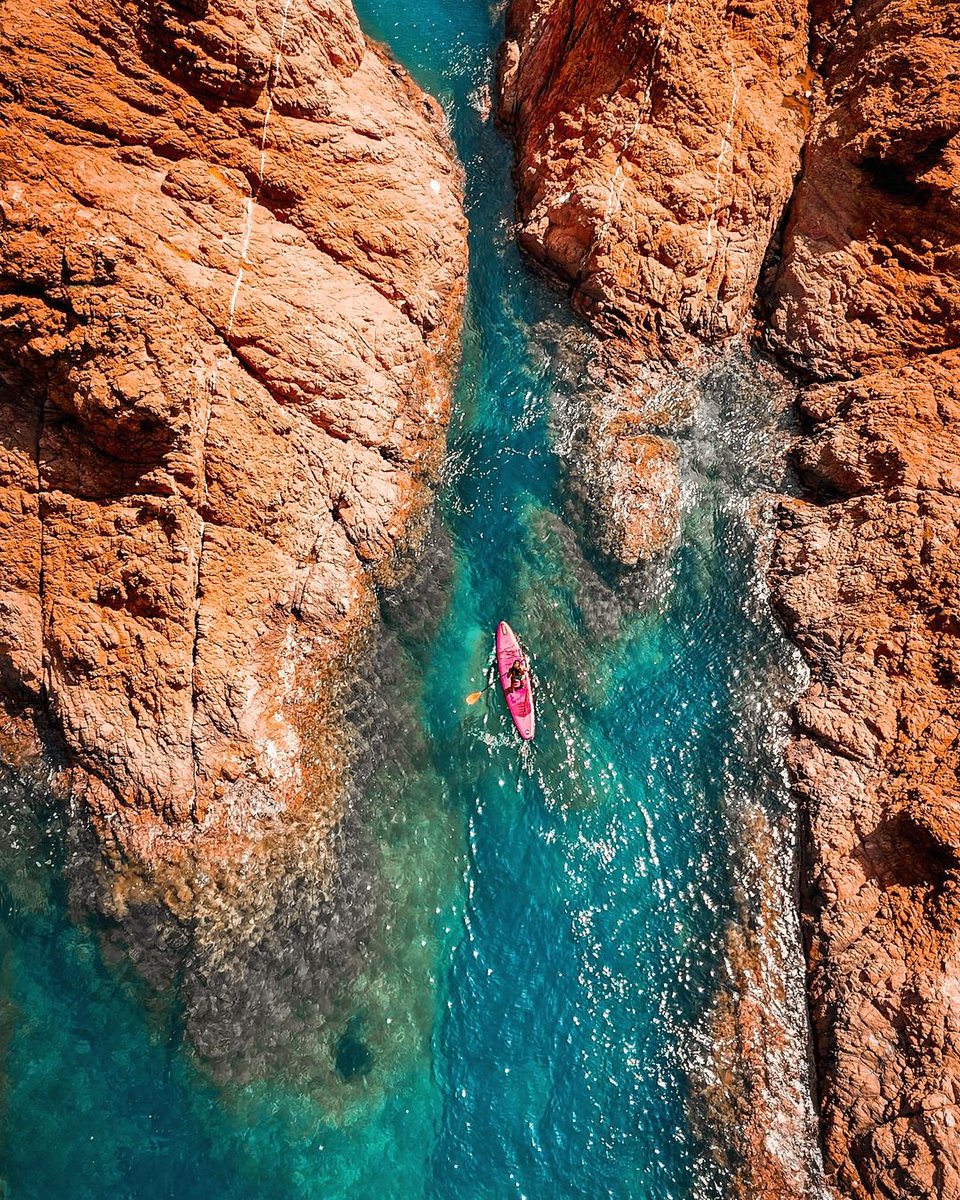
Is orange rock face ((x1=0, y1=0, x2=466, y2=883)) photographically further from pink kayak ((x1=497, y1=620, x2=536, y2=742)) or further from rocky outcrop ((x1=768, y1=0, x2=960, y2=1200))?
rocky outcrop ((x1=768, y1=0, x2=960, y2=1200))

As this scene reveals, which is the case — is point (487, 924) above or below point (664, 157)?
below

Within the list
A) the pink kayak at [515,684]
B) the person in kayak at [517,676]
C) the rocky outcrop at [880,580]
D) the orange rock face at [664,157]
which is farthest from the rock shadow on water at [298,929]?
the orange rock face at [664,157]

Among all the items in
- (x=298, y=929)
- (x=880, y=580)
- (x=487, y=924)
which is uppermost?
(x=880, y=580)

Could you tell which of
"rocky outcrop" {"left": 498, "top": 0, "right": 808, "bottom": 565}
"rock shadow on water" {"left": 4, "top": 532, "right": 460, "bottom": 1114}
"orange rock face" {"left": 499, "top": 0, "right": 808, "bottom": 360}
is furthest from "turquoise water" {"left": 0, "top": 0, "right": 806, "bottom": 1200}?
"orange rock face" {"left": 499, "top": 0, "right": 808, "bottom": 360}

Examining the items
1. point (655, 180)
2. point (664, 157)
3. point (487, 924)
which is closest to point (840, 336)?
point (655, 180)

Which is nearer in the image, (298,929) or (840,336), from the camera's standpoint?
(298,929)

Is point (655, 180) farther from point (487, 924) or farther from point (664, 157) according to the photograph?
point (487, 924)
